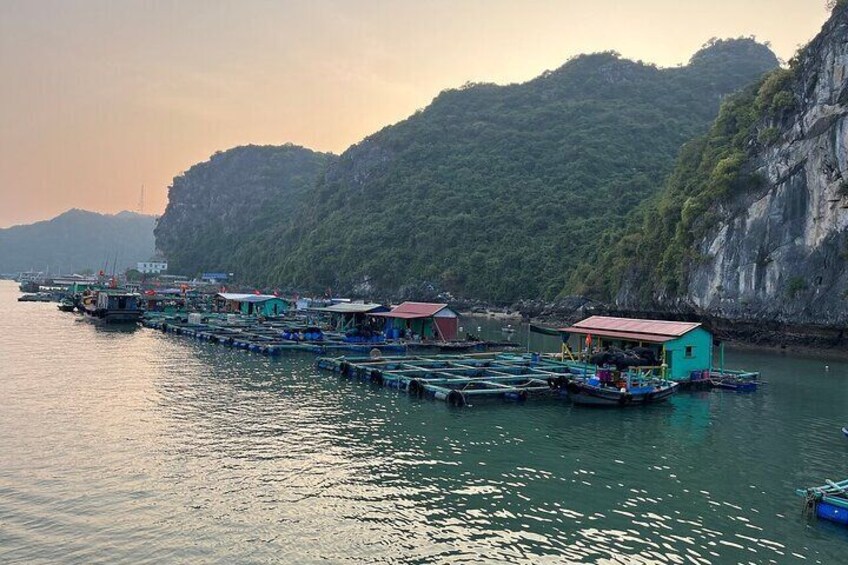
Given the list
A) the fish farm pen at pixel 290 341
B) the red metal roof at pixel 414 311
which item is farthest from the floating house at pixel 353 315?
the fish farm pen at pixel 290 341

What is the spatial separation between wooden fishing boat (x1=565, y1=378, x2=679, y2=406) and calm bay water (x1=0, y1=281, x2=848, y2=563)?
110 cm

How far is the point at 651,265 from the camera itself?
87.6 meters

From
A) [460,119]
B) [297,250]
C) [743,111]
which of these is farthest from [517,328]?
[460,119]

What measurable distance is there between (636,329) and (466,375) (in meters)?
12.6

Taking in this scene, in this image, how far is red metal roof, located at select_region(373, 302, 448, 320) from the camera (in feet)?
193

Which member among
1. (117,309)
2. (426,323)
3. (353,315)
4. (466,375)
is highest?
(353,315)

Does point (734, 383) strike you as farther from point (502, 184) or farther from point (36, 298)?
point (36, 298)

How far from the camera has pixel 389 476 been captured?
19109 millimetres

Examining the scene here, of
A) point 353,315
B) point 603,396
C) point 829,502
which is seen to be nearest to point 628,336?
point 603,396

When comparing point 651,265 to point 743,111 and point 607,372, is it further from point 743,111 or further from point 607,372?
point 607,372

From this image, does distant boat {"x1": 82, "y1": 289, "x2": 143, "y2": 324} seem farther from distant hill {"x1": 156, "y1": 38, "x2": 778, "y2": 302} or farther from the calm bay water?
distant hill {"x1": 156, "y1": 38, "x2": 778, "y2": 302}

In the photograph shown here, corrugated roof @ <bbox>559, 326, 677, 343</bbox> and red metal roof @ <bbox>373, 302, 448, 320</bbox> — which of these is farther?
red metal roof @ <bbox>373, 302, 448, 320</bbox>

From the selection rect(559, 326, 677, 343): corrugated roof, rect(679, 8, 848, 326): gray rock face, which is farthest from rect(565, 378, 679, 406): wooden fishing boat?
rect(679, 8, 848, 326): gray rock face

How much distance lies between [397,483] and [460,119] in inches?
6993
